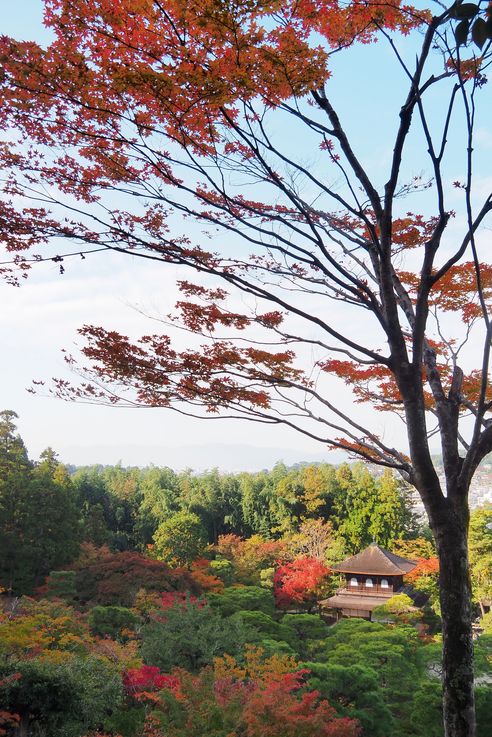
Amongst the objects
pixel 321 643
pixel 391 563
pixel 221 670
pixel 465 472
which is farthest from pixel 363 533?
pixel 465 472

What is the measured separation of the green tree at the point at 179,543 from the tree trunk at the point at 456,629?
57.0ft

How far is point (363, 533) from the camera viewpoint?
24.2 metres

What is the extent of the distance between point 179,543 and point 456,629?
703 inches

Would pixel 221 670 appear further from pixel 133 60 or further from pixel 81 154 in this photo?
pixel 133 60

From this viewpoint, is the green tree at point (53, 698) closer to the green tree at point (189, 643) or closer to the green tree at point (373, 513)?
the green tree at point (189, 643)

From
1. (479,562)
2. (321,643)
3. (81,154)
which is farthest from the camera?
(479,562)

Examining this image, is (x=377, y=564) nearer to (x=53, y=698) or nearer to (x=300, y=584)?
(x=300, y=584)

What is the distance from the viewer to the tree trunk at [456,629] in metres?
2.53

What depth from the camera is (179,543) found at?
19391 millimetres

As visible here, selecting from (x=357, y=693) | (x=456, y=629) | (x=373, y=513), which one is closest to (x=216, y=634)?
(x=357, y=693)

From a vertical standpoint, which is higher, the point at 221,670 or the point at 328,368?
the point at 328,368

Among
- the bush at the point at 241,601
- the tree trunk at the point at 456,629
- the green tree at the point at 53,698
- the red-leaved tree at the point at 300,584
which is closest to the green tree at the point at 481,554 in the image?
the red-leaved tree at the point at 300,584

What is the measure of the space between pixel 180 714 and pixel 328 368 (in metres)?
3.93

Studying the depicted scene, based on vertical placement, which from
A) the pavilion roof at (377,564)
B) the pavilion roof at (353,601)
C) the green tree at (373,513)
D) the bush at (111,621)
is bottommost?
the pavilion roof at (353,601)
